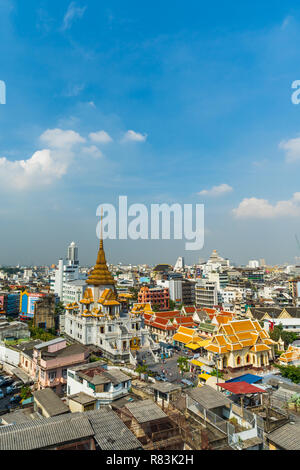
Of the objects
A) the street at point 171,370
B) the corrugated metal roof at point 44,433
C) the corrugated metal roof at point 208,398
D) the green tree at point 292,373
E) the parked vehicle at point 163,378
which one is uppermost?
the corrugated metal roof at point 44,433

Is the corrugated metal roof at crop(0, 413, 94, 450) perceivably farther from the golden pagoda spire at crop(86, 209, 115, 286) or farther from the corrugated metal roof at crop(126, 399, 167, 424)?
the golden pagoda spire at crop(86, 209, 115, 286)

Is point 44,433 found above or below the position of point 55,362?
above

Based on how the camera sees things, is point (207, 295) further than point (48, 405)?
Yes

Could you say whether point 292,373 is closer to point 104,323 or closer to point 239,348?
point 239,348

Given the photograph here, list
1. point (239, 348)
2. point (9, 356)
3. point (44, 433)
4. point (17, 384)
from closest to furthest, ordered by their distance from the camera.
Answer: point (44, 433)
point (17, 384)
point (239, 348)
point (9, 356)

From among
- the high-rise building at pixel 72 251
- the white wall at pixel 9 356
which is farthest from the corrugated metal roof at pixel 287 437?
→ the high-rise building at pixel 72 251

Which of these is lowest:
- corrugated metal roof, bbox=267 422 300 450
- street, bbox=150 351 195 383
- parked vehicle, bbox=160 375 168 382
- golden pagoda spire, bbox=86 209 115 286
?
street, bbox=150 351 195 383

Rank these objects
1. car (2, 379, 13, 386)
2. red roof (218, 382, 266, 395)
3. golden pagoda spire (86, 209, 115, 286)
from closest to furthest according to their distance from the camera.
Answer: red roof (218, 382, 266, 395) → car (2, 379, 13, 386) → golden pagoda spire (86, 209, 115, 286)

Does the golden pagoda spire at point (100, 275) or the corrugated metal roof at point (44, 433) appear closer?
the corrugated metal roof at point (44, 433)

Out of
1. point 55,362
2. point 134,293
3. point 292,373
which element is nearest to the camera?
point 292,373

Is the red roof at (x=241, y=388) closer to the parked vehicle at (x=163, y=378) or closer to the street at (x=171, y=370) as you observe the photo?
the street at (x=171, y=370)

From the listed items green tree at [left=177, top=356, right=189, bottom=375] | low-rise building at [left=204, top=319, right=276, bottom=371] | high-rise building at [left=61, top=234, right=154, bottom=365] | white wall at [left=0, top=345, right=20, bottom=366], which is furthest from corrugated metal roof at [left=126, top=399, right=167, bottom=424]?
white wall at [left=0, top=345, right=20, bottom=366]

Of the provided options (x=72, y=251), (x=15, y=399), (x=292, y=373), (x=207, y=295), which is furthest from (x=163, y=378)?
(x=72, y=251)
